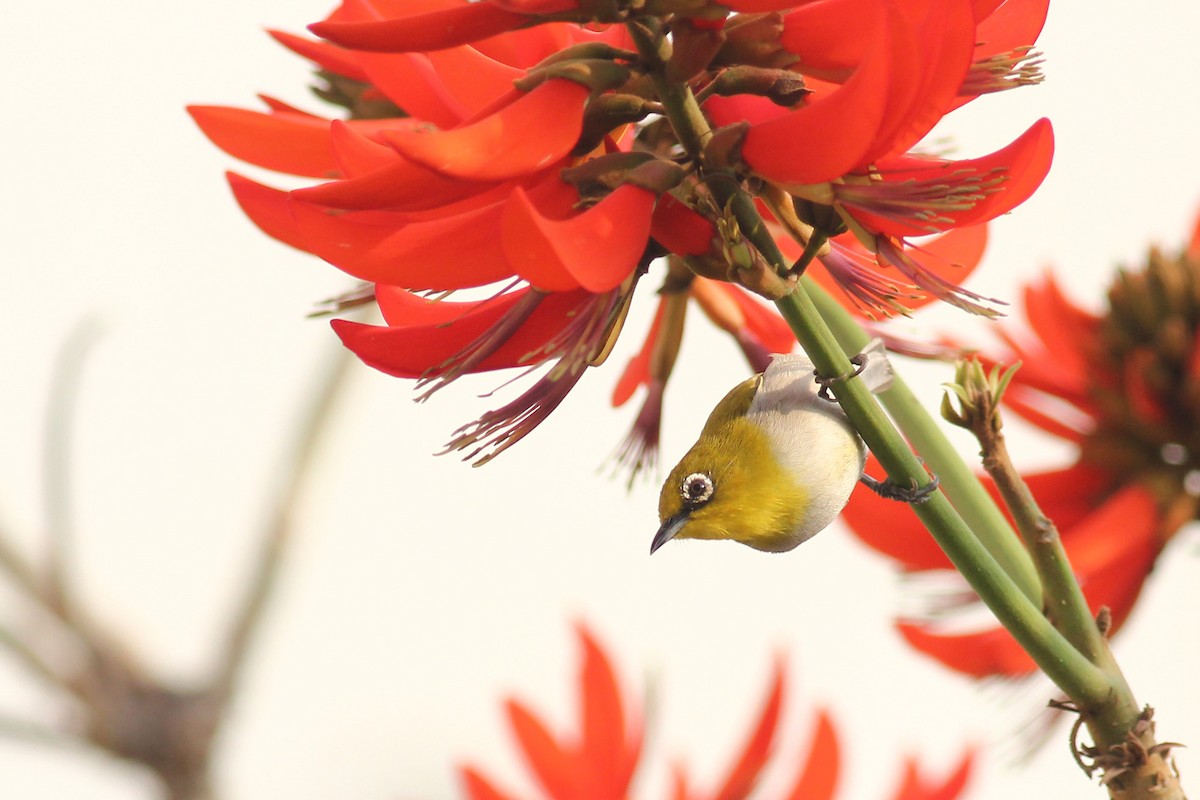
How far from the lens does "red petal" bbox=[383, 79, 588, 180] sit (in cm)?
25

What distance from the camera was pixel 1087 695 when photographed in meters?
0.30

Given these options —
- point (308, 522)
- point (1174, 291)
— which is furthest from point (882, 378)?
point (1174, 291)

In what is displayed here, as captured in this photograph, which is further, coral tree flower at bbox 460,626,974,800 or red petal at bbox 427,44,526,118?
coral tree flower at bbox 460,626,974,800

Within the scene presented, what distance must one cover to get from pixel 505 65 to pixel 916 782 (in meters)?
0.32

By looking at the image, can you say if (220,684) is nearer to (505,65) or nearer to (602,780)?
(602,780)

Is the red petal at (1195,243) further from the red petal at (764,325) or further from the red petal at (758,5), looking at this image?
the red petal at (758,5)

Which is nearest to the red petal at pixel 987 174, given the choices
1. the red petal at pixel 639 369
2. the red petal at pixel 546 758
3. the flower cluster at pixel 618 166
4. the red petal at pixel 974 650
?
the flower cluster at pixel 618 166

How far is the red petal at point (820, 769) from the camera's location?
53 centimetres

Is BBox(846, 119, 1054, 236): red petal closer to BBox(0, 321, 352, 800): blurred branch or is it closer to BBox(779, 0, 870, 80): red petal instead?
BBox(779, 0, 870, 80): red petal

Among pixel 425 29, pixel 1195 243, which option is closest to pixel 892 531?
pixel 425 29

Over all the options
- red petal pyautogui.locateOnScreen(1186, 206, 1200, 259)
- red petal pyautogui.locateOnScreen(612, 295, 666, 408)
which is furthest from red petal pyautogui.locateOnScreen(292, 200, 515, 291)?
red petal pyautogui.locateOnScreen(1186, 206, 1200, 259)

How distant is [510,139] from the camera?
271 mm

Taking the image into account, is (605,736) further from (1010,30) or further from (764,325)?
(1010,30)

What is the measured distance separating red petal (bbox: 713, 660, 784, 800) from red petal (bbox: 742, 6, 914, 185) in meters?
0.31
